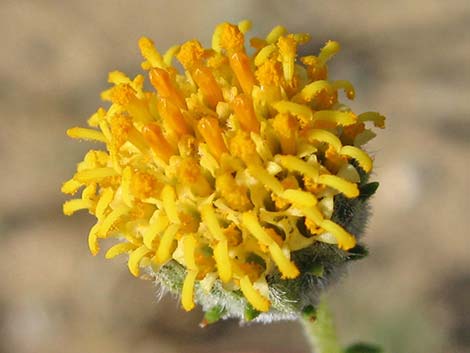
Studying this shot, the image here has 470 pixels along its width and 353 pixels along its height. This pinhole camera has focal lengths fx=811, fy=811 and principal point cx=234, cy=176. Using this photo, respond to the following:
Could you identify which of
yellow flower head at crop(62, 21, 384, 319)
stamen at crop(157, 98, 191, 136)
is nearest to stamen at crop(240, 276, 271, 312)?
yellow flower head at crop(62, 21, 384, 319)

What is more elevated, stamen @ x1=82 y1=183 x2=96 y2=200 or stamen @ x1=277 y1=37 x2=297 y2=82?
stamen @ x1=277 y1=37 x2=297 y2=82

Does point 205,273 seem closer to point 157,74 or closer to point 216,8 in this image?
point 157,74

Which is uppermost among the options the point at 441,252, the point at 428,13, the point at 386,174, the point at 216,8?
the point at 216,8

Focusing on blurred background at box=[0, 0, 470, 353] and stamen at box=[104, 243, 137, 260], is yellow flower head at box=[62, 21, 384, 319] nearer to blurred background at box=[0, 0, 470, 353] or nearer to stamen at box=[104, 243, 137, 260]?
stamen at box=[104, 243, 137, 260]

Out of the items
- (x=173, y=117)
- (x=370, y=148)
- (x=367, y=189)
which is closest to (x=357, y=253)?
(x=367, y=189)

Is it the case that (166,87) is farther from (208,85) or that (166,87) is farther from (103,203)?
(103,203)

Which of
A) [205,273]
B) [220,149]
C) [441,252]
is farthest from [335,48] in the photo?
[441,252]

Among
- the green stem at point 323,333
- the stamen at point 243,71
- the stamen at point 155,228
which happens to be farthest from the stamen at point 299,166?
the green stem at point 323,333
